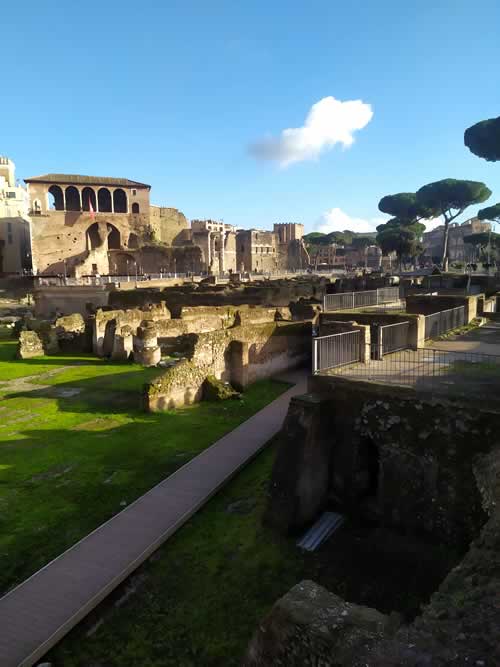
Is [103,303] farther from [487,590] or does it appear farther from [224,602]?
[487,590]

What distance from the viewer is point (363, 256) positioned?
8981cm

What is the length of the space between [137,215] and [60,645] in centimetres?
6419

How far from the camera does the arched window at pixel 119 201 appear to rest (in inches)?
2571

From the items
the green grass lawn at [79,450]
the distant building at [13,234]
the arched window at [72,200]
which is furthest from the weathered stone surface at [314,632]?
the arched window at [72,200]

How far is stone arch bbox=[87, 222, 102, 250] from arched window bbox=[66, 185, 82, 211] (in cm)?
442

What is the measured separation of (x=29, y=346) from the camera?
74.0ft

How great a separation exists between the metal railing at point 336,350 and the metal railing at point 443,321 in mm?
3597

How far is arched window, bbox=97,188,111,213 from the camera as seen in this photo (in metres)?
64.6

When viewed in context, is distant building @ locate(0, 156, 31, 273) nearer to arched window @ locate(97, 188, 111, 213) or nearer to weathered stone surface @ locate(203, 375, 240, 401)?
arched window @ locate(97, 188, 111, 213)

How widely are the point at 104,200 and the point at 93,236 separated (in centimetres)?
626

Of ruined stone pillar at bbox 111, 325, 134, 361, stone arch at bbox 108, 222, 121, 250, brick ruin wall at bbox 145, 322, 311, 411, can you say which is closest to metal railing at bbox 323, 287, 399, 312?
brick ruin wall at bbox 145, 322, 311, 411

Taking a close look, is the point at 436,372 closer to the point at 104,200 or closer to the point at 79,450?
the point at 79,450

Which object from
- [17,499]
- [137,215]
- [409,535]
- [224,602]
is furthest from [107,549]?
[137,215]

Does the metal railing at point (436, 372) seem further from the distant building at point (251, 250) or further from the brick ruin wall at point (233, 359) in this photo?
the distant building at point (251, 250)
